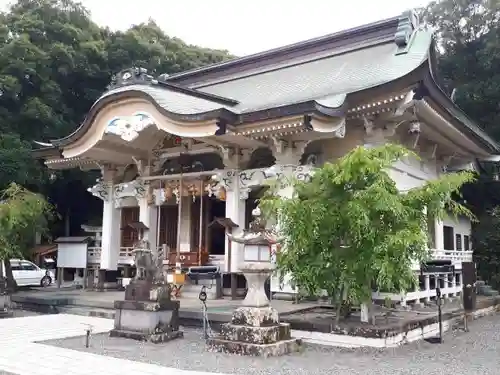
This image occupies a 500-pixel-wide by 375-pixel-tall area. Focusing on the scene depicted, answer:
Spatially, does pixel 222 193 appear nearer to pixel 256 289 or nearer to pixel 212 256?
pixel 212 256

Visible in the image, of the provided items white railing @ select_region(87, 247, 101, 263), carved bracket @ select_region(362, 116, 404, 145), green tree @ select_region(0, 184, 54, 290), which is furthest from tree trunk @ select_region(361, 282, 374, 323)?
white railing @ select_region(87, 247, 101, 263)

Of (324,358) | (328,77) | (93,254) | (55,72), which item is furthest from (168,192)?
(55,72)

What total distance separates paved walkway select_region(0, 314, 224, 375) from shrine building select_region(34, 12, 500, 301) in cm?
235

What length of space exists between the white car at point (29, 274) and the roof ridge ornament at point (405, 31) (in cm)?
1642

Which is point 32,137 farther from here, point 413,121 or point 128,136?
point 413,121

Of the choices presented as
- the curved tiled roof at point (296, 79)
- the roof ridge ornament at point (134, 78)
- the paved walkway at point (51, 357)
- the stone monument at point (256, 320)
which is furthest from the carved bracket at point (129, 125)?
the stone monument at point (256, 320)

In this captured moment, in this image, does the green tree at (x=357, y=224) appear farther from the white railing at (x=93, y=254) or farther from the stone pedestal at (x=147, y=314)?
the white railing at (x=93, y=254)

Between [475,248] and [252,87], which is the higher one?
[252,87]

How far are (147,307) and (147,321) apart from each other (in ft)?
0.75

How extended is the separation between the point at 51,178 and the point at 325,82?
46.7 ft

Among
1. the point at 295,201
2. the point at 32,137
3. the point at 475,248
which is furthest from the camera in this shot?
the point at 32,137

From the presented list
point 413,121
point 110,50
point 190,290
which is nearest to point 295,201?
point 413,121

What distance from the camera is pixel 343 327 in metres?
8.10

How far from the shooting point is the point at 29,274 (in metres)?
21.1
